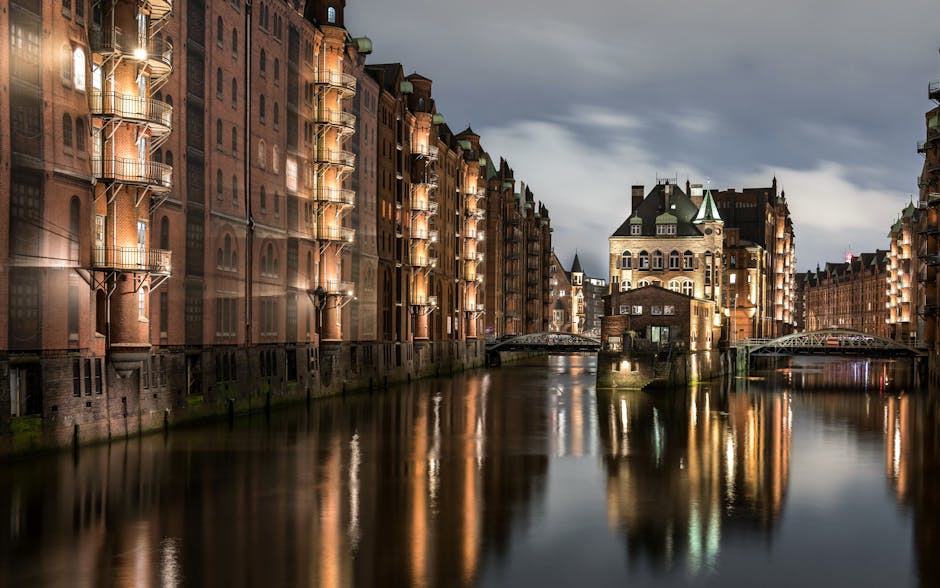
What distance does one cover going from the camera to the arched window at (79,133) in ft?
137

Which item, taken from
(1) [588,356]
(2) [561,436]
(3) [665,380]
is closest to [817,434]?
(2) [561,436]

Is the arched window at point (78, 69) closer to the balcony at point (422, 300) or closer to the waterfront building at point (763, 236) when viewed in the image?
the balcony at point (422, 300)

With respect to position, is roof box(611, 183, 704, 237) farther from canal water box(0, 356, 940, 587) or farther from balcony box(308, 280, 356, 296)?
canal water box(0, 356, 940, 587)

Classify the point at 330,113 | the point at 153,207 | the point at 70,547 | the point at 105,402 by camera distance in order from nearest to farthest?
the point at 70,547 < the point at 105,402 < the point at 153,207 < the point at 330,113

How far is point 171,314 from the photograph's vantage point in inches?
1972

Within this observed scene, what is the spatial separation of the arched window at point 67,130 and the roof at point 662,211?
83.0m

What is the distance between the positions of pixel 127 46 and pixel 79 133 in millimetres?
4393

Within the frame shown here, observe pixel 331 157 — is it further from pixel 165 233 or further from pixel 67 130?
pixel 67 130

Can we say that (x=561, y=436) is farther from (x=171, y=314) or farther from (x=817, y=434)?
(x=171, y=314)

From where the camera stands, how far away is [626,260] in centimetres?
11700

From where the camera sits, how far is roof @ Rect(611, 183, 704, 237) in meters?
117

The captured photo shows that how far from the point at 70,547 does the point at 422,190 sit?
73714 millimetres

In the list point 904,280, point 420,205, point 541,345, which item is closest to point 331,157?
point 420,205

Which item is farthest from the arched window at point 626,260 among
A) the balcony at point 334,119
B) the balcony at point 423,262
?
the balcony at point 334,119
